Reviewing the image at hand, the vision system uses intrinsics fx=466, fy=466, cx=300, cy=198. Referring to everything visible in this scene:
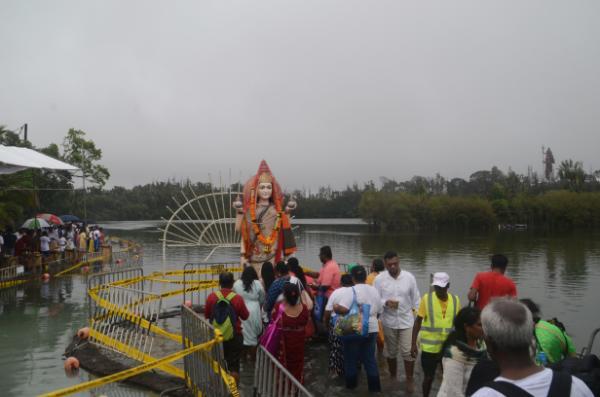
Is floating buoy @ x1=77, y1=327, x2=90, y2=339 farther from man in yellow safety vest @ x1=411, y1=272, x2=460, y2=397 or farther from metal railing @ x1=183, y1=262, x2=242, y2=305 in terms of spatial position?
man in yellow safety vest @ x1=411, y1=272, x2=460, y2=397

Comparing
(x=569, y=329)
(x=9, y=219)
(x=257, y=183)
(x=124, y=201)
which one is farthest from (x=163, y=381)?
(x=124, y=201)

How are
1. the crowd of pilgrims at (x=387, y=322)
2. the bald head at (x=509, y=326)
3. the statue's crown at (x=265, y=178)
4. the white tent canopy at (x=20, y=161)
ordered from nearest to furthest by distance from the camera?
the bald head at (x=509, y=326) → the crowd of pilgrims at (x=387, y=322) → the statue's crown at (x=265, y=178) → the white tent canopy at (x=20, y=161)

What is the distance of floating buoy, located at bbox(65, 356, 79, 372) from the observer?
682cm

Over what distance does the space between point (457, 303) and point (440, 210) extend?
198 feet

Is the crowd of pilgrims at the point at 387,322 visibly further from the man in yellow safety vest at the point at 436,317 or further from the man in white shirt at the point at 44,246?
the man in white shirt at the point at 44,246

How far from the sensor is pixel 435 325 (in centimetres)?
463

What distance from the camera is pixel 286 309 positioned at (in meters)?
4.88

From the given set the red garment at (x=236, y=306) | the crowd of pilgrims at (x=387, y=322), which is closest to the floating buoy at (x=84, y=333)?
the crowd of pilgrims at (x=387, y=322)

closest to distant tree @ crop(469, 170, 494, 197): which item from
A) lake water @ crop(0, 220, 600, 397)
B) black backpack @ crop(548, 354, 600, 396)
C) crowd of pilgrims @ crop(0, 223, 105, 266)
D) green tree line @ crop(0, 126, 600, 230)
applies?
green tree line @ crop(0, 126, 600, 230)

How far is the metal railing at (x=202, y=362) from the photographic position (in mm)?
4520

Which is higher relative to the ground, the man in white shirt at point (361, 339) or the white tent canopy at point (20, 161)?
the white tent canopy at point (20, 161)

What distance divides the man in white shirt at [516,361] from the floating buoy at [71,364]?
258 inches

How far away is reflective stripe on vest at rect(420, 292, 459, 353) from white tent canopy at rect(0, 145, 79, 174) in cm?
1230

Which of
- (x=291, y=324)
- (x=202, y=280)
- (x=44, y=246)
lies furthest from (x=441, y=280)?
(x=44, y=246)
